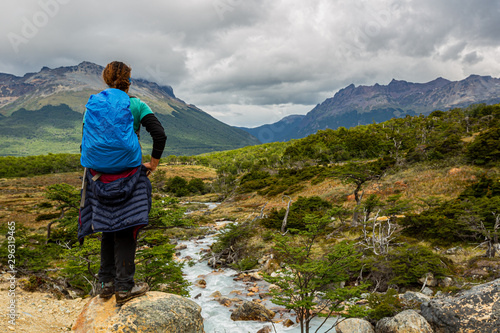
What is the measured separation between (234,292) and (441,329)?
7.67 m

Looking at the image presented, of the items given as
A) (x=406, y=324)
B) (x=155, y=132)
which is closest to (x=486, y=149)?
(x=406, y=324)

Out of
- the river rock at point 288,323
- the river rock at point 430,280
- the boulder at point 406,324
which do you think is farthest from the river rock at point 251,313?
the river rock at point 430,280

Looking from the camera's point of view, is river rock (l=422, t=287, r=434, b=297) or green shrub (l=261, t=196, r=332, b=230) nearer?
river rock (l=422, t=287, r=434, b=297)

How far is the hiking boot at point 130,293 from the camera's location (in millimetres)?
3281

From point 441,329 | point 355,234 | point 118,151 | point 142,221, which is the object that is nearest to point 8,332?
point 142,221

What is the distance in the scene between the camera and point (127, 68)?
3111mm

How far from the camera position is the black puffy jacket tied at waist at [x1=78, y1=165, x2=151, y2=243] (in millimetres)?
2665

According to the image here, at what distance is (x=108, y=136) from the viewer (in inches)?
99.3

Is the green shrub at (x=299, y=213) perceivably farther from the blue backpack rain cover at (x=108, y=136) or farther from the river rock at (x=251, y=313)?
the blue backpack rain cover at (x=108, y=136)

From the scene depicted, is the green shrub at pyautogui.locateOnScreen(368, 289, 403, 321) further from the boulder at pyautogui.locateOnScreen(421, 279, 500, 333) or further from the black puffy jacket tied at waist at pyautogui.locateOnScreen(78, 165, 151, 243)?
the black puffy jacket tied at waist at pyautogui.locateOnScreen(78, 165, 151, 243)

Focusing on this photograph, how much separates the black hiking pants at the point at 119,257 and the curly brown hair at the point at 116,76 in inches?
63.0

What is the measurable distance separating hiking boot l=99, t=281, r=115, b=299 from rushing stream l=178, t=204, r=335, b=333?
5.66 metres

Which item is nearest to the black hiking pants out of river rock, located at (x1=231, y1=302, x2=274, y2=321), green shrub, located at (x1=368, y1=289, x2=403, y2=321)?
green shrub, located at (x1=368, y1=289, x2=403, y2=321)

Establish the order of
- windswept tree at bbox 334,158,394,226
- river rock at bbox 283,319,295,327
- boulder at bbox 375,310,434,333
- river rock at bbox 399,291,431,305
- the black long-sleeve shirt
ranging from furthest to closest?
A: windswept tree at bbox 334,158,394,226 < river rock at bbox 283,319,295,327 < river rock at bbox 399,291,431,305 < boulder at bbox 375,310,434,333 < the black long-sleeve shirt
